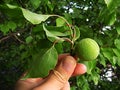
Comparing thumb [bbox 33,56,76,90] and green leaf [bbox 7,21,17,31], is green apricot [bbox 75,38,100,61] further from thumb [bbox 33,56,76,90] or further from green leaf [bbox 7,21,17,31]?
green leaf [bbox 7,21,17,31]

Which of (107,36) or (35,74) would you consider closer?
(35,74)

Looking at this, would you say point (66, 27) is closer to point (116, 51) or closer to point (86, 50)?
point (86, 50)

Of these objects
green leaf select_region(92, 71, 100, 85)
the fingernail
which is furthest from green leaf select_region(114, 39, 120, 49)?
the fingernail

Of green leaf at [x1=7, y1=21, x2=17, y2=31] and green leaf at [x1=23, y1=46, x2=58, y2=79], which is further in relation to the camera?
green leaf at [x1=7, y1=21, x2=17, y2=31]

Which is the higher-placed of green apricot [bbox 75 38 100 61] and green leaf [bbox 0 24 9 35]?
green apricot [bbox 75 38 100 61]

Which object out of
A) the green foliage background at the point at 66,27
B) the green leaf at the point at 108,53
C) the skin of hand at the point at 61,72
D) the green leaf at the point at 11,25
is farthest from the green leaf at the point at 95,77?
the skin of hand at the point at 61,72

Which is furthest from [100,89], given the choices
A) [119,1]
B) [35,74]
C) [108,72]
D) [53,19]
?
[35,74]

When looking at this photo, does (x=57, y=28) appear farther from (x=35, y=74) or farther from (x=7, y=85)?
(x=7, y=85)
